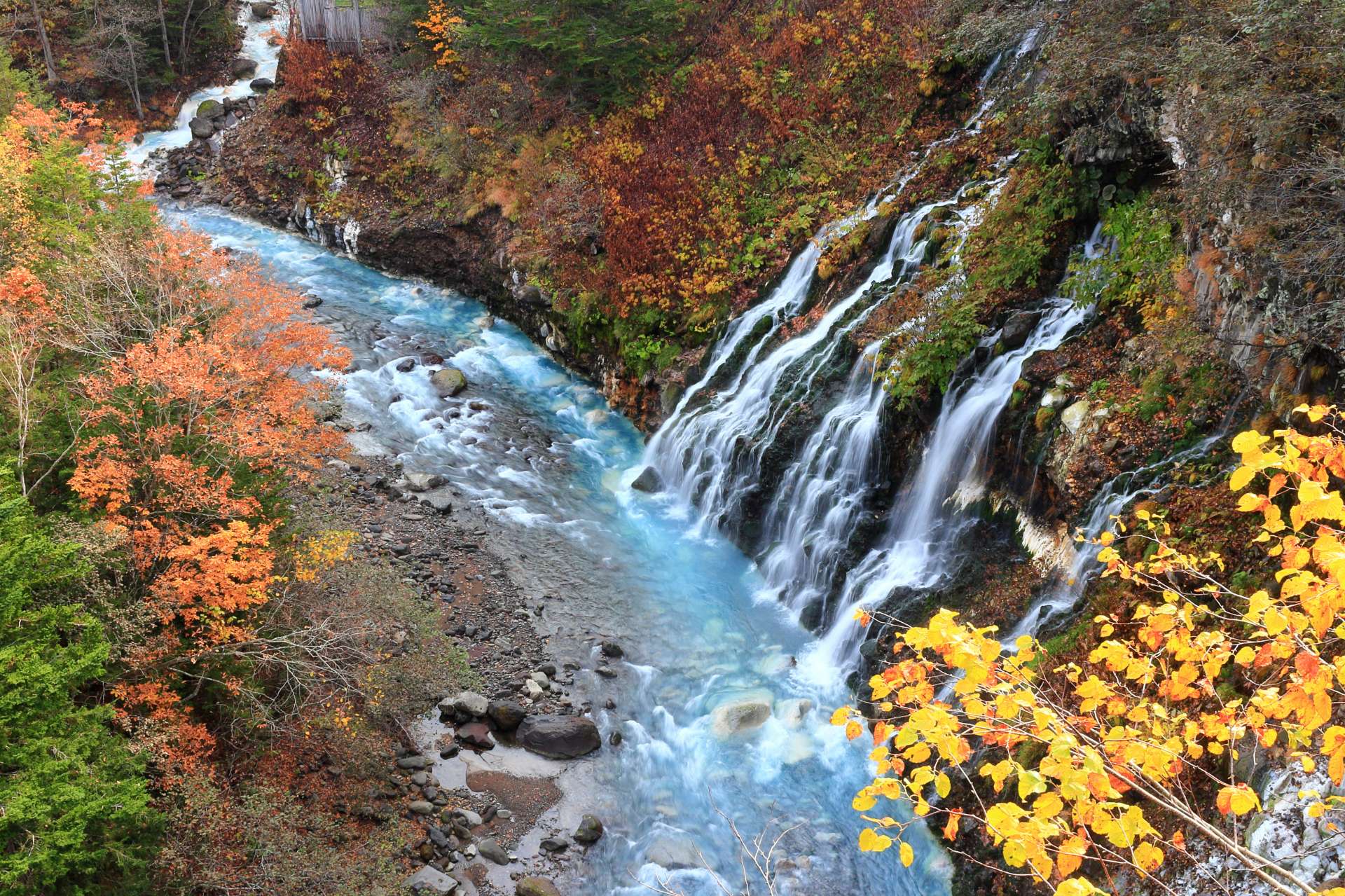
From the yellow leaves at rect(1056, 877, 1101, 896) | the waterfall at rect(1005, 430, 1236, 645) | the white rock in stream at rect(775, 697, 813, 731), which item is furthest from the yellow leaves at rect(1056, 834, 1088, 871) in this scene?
the white rock in stream at rect(775, 697, 813, 731)

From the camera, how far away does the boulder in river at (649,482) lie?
648 inches

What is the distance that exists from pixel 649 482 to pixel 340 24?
22.2m

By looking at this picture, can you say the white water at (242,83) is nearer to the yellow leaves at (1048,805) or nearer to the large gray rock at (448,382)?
the large gray rock at (448,382)

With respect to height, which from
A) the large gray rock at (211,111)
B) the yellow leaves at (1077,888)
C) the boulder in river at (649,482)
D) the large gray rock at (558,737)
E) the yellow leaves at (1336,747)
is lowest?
the large gray rock at (558,737)

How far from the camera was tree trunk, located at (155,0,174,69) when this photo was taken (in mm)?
30891

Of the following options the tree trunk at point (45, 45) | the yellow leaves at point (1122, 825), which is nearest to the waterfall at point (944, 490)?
the yellow leaves at point (1122, 825)

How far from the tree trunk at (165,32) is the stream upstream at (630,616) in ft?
51.4

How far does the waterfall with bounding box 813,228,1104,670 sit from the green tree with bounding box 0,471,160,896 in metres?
8.37

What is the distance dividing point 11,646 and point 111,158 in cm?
1495

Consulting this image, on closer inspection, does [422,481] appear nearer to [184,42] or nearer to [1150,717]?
[1150,717]

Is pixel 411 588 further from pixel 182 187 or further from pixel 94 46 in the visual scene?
pixel 94 46

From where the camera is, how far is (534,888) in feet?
30.0

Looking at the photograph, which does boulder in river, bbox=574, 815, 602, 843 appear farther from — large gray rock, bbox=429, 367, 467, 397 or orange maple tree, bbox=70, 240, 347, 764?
large gray rock, bbox=429, 367, 467, 397

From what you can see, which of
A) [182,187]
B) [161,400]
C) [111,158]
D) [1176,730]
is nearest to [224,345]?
[161,400]
